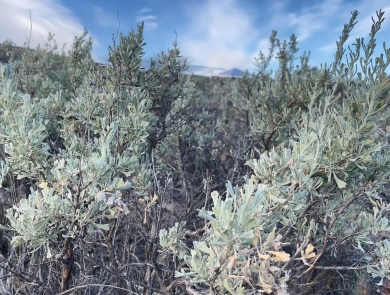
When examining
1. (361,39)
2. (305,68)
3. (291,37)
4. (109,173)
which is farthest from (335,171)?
(291,37)

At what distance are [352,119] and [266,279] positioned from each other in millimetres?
975

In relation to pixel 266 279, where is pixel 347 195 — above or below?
above

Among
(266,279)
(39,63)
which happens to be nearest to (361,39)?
(266,279)

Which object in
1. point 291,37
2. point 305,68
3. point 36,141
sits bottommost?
point 36,141

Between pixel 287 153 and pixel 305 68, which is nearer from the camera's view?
pixel 287 153

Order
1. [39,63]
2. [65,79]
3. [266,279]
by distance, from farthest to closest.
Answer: [39,63] → [65,79] → [266,279]

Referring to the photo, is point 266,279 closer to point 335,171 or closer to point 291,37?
point 335,171

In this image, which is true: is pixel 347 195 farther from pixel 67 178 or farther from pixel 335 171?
pixel 67 178

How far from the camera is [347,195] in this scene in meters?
1.85

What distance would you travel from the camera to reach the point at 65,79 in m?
5.35

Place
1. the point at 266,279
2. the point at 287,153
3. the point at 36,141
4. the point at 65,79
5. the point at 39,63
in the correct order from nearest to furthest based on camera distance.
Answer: the point at 266,279 < the point at 287,153 < the point at 36,141 < the point at 65,79 < the point at 39,63

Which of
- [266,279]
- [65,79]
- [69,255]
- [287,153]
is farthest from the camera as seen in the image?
[65,79]

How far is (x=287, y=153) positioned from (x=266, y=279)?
0.67 m

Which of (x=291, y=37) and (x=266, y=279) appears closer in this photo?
(x=266, y=279)
